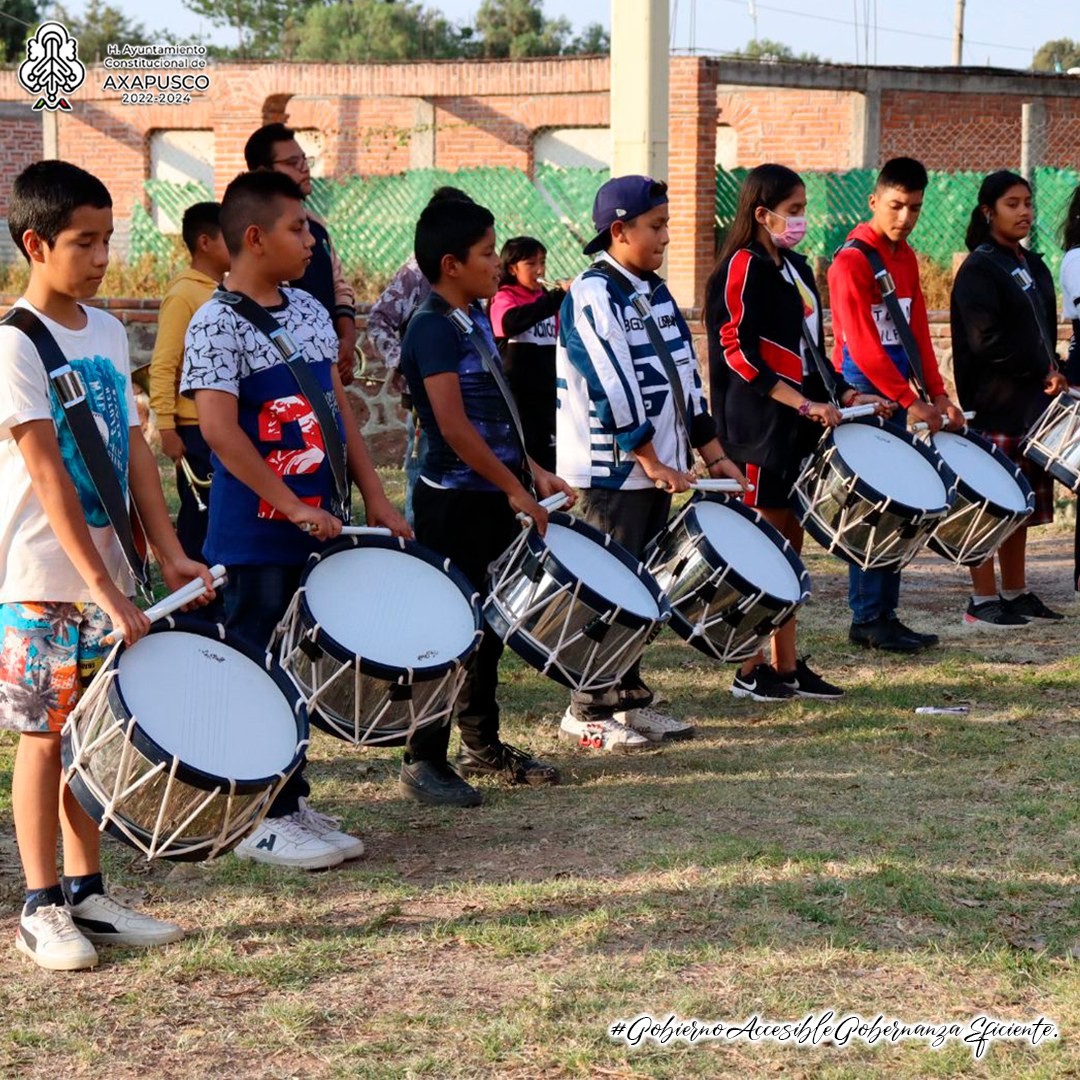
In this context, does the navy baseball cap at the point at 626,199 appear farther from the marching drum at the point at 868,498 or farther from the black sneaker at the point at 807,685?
the black sneaker at the point at 807,685

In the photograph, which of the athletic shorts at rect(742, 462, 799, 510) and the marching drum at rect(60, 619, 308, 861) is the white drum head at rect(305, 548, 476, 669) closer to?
the marching drum at rect(60, 619, 308, 861)

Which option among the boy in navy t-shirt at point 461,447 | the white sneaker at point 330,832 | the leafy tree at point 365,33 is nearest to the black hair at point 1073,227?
the boy in navy t-shirt at point 461,447

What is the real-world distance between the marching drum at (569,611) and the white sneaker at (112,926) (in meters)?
1.26

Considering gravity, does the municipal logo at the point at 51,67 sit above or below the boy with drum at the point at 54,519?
above

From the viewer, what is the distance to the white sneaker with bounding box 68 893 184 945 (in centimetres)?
398

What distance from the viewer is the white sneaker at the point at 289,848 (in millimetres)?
4539

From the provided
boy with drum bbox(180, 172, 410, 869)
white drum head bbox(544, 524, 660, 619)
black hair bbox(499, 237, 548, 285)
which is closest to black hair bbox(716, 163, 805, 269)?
white drum head bbox(544, 524, 660, 619)

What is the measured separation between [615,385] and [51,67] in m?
17.0

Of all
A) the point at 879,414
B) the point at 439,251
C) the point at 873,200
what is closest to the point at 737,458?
the point at 879,414

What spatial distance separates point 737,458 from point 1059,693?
1520mm

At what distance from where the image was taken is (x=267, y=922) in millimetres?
4176

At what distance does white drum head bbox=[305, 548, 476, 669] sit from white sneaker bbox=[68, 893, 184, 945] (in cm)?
80

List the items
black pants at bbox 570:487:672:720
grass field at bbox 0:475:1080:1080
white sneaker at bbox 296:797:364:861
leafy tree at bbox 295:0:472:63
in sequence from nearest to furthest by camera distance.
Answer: grass field at bbox 0:475:1080:1080, white sneaker at bbox 296:797:364:861, black pants at bbox 570:487:672:720, leafy tree at bbox 295:0:472:63

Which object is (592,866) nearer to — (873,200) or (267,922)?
(267,922)
